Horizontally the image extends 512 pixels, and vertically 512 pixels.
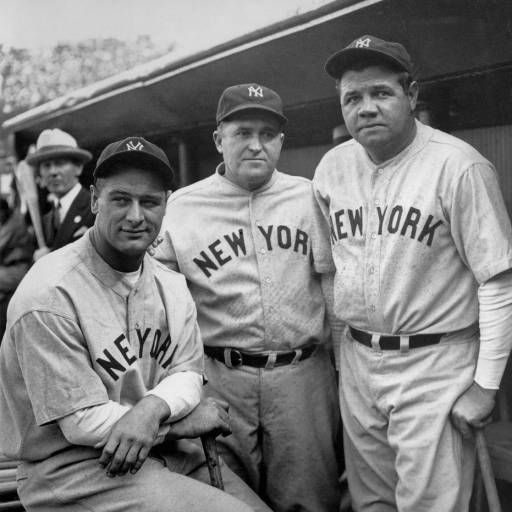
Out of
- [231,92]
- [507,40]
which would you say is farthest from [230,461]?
[507,40]

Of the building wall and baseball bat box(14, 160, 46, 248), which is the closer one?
the building wall

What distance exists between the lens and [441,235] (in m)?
1.96

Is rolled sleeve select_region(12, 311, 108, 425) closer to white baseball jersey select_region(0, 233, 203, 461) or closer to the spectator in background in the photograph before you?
white baseball jersey select_region(0, 233, 203, 461)

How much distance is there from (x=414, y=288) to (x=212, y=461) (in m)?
0.78

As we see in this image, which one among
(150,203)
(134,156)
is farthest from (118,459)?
(134,156)

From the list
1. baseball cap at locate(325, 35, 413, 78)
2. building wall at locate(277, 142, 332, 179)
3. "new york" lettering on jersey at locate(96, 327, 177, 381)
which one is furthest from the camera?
building wall at locate(277, 142, 332, 179)

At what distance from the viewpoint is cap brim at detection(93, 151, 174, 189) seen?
73.0 inches

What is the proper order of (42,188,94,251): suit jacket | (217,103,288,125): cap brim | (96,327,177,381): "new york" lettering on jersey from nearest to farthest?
(96,327,177,381): "new york" lettering on jersey → (217,103,288,125): cap brim → (42,188,94,251): suit jacket

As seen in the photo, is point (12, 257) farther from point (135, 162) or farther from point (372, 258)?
point (372, 258)

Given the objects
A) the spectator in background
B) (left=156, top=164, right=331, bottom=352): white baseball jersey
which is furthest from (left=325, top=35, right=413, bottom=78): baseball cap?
the spectator in background

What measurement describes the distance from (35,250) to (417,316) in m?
2.67

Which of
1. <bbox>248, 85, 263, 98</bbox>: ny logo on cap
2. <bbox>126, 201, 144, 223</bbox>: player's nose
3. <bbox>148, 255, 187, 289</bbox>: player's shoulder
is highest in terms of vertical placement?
<bbox>248, 85, 263, 98</bbox>: ny logo on cap

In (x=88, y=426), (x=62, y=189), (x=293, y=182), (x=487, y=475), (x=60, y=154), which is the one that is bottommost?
(x=487, y=475)

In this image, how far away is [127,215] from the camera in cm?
184
